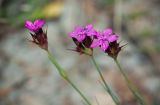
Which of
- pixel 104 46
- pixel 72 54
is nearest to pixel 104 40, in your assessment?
pixel 104 46

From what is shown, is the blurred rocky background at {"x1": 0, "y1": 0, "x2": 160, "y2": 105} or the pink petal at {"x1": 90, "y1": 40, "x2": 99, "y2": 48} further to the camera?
the blurred rocky background at {"x1": 0, "y1": 0, "x2": 160, "y2": 105}

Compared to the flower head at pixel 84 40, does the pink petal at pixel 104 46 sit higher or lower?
lower

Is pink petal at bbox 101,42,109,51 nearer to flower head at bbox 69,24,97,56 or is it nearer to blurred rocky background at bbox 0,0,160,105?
flower head at bbox 69,24,97,56

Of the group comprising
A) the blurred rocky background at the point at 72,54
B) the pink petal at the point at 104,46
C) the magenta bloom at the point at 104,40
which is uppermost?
the magenta bloom at the point at 104,40

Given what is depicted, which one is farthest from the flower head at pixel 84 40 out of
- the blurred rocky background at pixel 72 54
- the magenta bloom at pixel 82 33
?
the blurred rocky background at pixel 72 54

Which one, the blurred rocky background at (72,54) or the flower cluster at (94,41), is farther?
the blurred rocky background at (72,54)

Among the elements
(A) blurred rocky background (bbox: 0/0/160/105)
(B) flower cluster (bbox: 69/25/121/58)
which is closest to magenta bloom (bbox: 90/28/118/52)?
(B) flower cluster (bbox: 69/25/121/58)

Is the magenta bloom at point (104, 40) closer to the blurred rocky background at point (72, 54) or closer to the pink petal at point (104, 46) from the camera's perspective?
the pink petal at point (104, 46)
